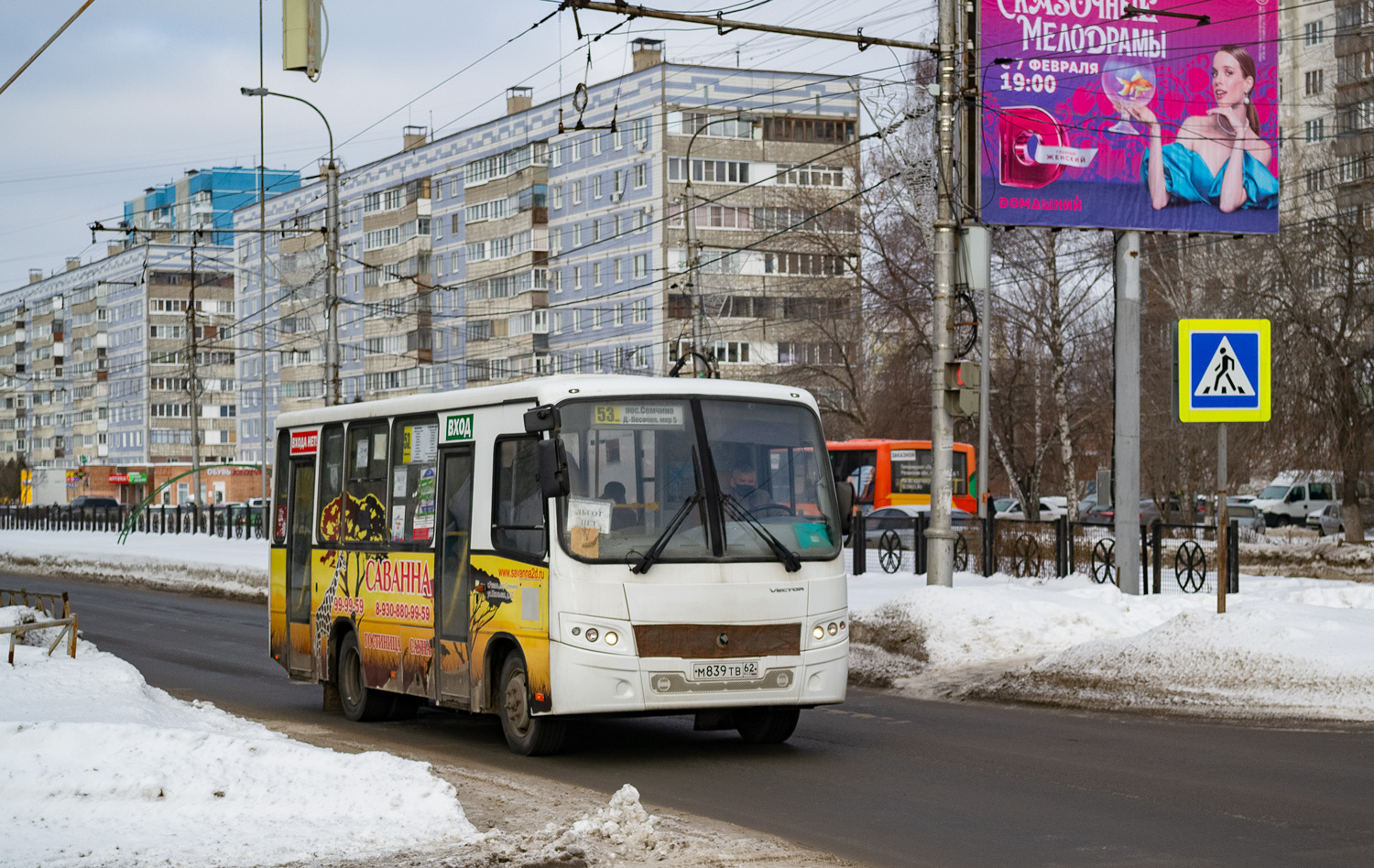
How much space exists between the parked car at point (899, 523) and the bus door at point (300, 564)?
19501 mm

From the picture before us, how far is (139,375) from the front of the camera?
438 feet

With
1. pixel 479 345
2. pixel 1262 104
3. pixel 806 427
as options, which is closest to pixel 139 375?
pixel 479 345

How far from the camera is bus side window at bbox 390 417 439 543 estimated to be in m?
A: 12.4

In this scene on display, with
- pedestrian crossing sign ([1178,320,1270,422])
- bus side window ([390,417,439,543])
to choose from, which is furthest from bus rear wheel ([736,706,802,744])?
pedestrian crossing sign ([1178,320,1270,422])

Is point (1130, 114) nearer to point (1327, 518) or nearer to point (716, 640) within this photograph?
point (716, 640)

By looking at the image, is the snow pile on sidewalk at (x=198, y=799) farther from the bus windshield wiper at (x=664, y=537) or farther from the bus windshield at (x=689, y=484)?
the bus windshield at (x=689, y=484)

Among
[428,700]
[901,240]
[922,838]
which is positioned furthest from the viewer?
[901,240]

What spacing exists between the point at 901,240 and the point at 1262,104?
28269 mm

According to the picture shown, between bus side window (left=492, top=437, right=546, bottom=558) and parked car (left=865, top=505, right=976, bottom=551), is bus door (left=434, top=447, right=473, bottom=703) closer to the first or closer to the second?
bus side window (left=492, top=437, right=546, bottom=558)

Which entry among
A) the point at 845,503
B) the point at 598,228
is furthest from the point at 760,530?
the point at 598,228

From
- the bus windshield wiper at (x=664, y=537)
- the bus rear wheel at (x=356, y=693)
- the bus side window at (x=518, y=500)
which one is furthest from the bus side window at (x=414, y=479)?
the bus windshield wiper at (x=664, y=537)

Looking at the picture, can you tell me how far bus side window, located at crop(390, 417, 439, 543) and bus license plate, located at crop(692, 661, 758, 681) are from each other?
2.70 meters

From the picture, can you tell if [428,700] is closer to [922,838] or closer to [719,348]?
[922,838]

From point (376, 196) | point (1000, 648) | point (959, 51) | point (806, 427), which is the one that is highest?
point (376, 196)
